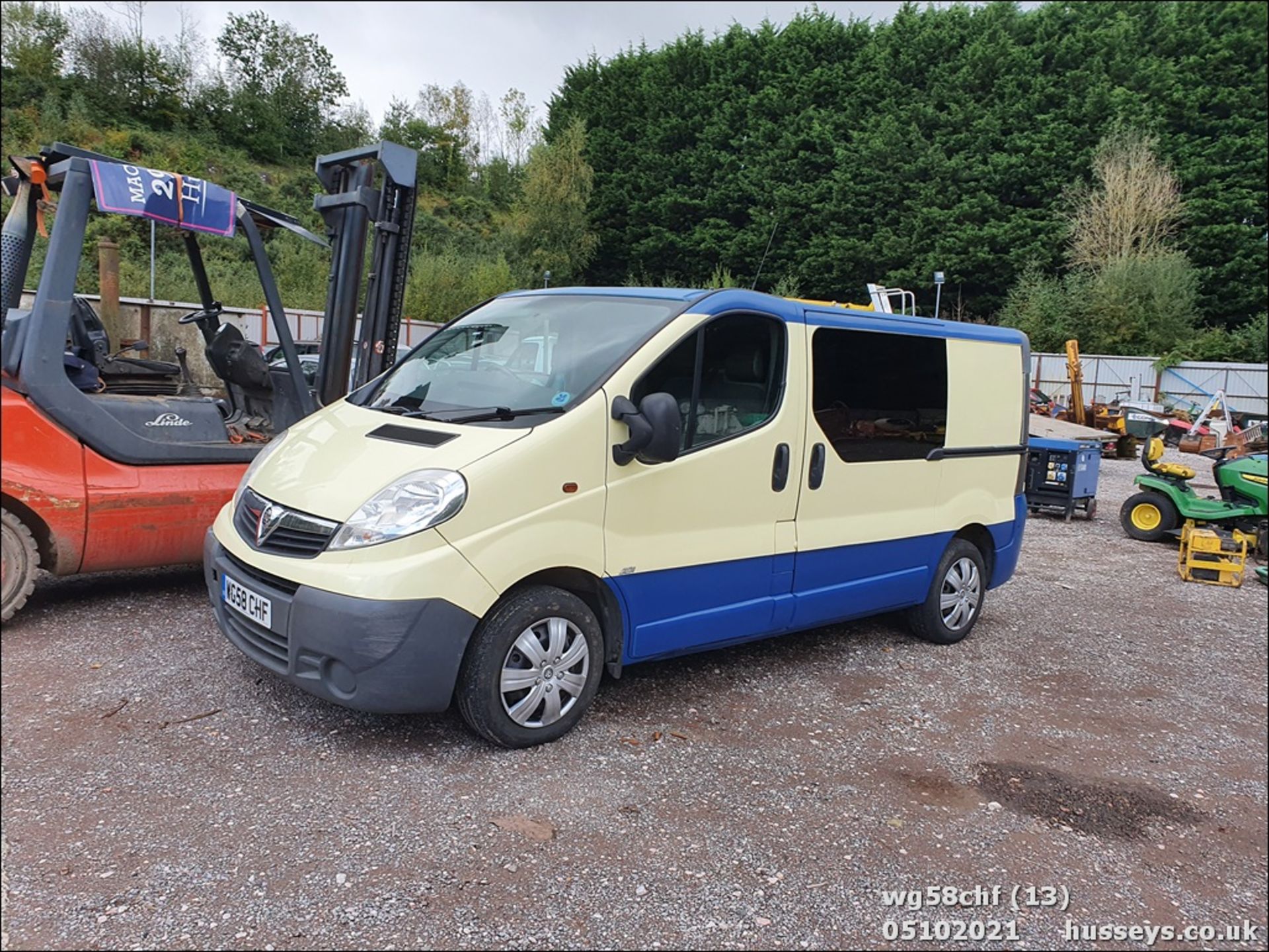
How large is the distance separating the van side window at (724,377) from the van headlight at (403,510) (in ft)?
3.07

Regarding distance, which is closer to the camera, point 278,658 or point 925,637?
point 278,658

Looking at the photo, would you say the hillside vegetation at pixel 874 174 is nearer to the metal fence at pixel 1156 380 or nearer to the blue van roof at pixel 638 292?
the metal fence at pixel 1156 380

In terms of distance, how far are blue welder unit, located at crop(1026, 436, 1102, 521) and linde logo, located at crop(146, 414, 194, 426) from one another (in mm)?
9184

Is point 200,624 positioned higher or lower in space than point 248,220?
lower

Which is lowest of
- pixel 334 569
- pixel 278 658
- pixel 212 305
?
pixel 278 658

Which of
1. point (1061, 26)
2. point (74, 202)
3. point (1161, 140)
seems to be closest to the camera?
point (74, 202)

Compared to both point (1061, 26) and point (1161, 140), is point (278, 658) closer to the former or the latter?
point (1161, 140)

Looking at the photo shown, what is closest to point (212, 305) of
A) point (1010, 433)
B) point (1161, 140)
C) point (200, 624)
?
point (200, 624)

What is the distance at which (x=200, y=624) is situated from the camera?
15.9 feet

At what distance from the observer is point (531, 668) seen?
359cm

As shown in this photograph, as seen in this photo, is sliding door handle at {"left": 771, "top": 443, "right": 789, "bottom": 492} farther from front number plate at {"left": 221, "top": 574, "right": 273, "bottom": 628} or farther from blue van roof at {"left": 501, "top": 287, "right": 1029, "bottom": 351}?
front number plate at {"left": 221, "top": 574, "right": 273, "bottom": 628}

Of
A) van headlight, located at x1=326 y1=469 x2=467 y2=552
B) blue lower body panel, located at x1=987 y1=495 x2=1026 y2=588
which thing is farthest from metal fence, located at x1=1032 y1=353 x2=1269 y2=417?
van headlight, located at x1=326 y1=469 x2=467 y2=552

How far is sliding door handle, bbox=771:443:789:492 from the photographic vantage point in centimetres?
431

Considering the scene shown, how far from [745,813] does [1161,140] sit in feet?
103
